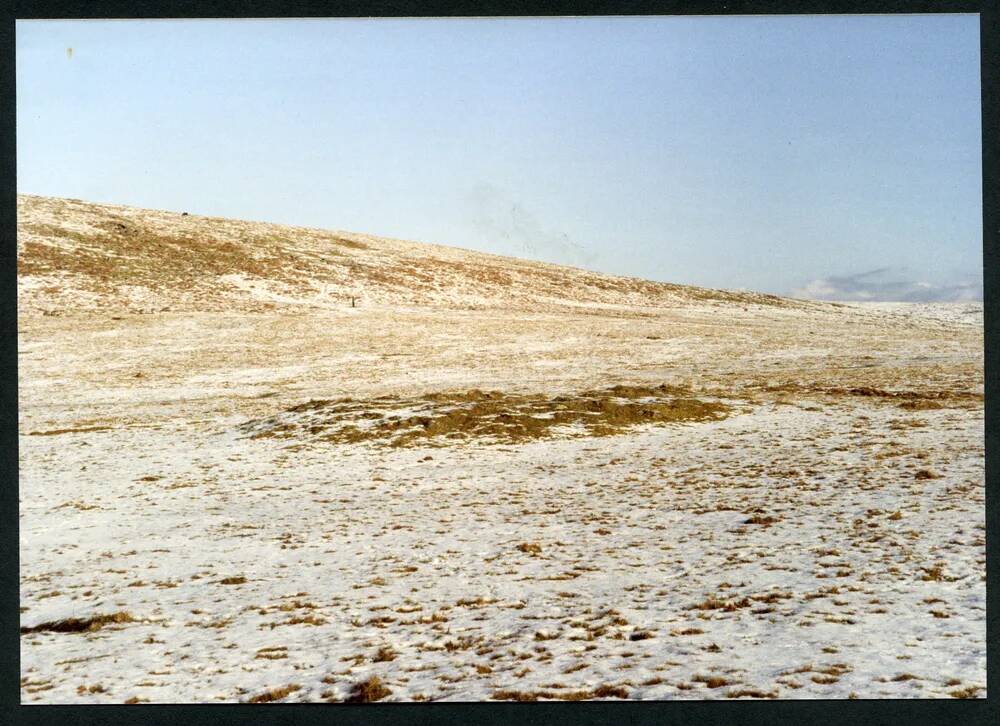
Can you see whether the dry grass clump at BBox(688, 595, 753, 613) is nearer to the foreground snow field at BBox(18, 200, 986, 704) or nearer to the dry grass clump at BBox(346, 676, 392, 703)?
the foreground snow field at BBox(18, 200, 986, 704)

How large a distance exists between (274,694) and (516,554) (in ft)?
14.4

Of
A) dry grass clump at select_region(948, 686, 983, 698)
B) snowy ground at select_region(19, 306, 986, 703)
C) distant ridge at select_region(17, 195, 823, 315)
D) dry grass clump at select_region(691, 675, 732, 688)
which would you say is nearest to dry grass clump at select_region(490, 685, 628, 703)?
snowy ground at select_region(19, 306, 986, 703)

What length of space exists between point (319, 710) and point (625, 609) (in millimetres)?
3693

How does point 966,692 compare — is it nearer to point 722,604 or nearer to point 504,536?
point 722,604

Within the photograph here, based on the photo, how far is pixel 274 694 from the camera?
23.5ft

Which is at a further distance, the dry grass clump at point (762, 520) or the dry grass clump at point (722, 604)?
the dry grass clump at point (762, 520)

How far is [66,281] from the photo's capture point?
44.9 meters

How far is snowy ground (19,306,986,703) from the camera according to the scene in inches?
287

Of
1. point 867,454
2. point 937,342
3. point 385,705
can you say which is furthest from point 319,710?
point 937,342

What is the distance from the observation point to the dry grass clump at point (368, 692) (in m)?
7.01

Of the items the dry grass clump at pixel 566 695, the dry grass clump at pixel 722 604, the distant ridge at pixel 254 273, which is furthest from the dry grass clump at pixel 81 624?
the distant ridge at pixel 254 273

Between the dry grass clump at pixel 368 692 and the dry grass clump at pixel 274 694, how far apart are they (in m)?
0.62

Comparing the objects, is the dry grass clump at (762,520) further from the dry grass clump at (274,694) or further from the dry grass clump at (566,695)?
the dry grass clump at (274,694)

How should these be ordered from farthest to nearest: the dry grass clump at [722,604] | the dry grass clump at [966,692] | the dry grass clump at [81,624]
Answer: the dry grass clump at [81,624] < the dry grass clump at [722,604] < the dry grass clump at [966,692]
